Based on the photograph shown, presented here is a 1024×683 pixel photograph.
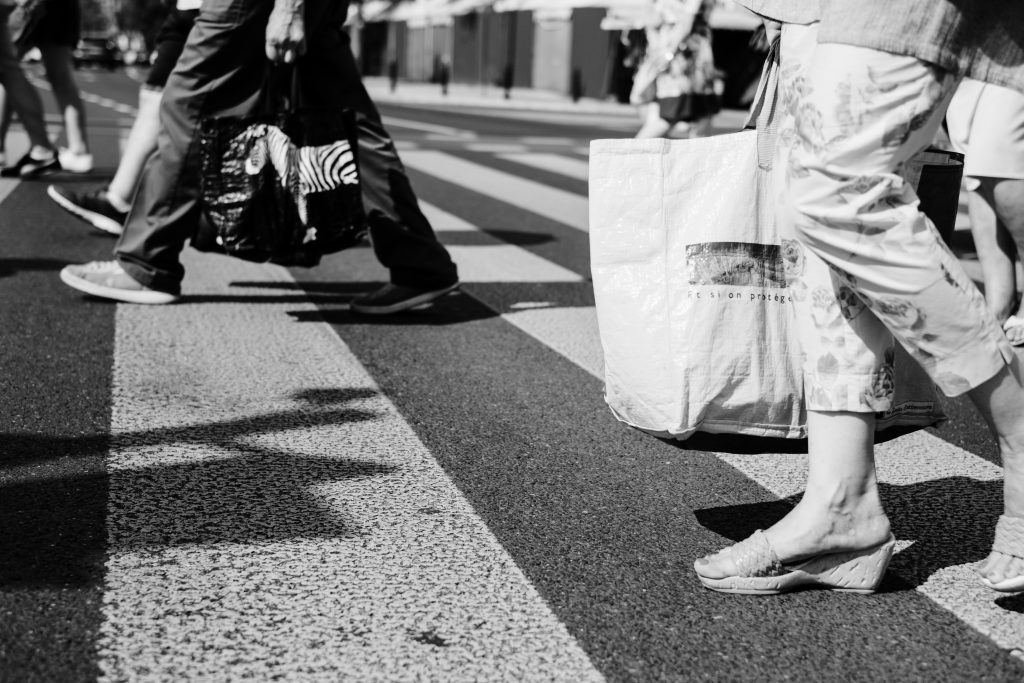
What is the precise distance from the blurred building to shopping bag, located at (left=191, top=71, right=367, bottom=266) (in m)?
21.0

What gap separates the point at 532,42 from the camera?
4025cm

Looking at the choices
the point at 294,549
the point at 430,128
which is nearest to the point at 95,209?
the point at 294,549

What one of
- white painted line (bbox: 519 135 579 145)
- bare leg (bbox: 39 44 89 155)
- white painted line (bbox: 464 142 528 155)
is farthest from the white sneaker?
white painted line (bbox: 519 135 579 145)

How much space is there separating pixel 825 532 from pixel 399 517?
81cm

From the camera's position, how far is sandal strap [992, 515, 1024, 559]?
2111mm

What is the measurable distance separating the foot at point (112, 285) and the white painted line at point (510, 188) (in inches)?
117

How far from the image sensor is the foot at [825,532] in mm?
2162

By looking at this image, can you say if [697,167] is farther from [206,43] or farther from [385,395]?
[206,43]

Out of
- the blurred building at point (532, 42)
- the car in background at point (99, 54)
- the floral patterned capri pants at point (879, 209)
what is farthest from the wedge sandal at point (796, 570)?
the car in background at point (99, 54)

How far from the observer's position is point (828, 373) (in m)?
2.13

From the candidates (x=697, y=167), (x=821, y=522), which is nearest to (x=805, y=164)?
(x=697, y=167)

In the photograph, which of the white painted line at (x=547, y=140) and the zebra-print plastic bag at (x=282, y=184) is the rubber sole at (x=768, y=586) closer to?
the zebra-print plastic bag at (x=282, y=184)

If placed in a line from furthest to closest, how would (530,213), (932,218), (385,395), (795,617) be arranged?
(530,213), (385,395), (932,218), (795,617)

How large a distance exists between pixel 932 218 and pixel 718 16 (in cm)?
3027
